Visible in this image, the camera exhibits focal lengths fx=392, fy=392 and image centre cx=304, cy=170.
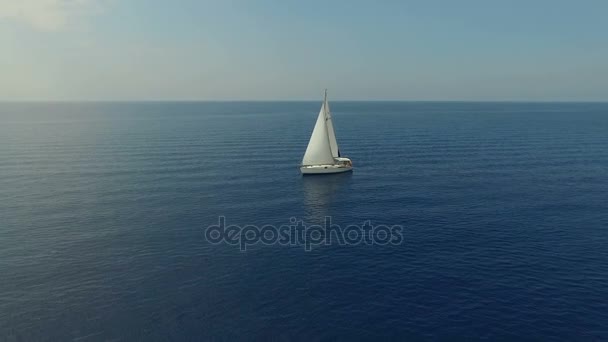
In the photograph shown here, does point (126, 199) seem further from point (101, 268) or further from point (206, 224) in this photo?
point (101, 268)

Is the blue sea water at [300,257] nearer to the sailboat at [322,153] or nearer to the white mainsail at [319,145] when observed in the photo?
the sailboat at [322,153]

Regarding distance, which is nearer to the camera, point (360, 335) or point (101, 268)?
point (360, 335)

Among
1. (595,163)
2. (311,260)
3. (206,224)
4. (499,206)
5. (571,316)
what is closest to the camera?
(571,316)

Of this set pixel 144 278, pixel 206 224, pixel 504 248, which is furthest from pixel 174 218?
pixel 504 248

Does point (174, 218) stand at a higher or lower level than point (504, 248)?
higher

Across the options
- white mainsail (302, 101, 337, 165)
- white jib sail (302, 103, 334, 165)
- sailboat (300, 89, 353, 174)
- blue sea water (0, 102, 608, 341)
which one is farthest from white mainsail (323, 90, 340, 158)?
blue sea water (0, 102, 608, 341)
